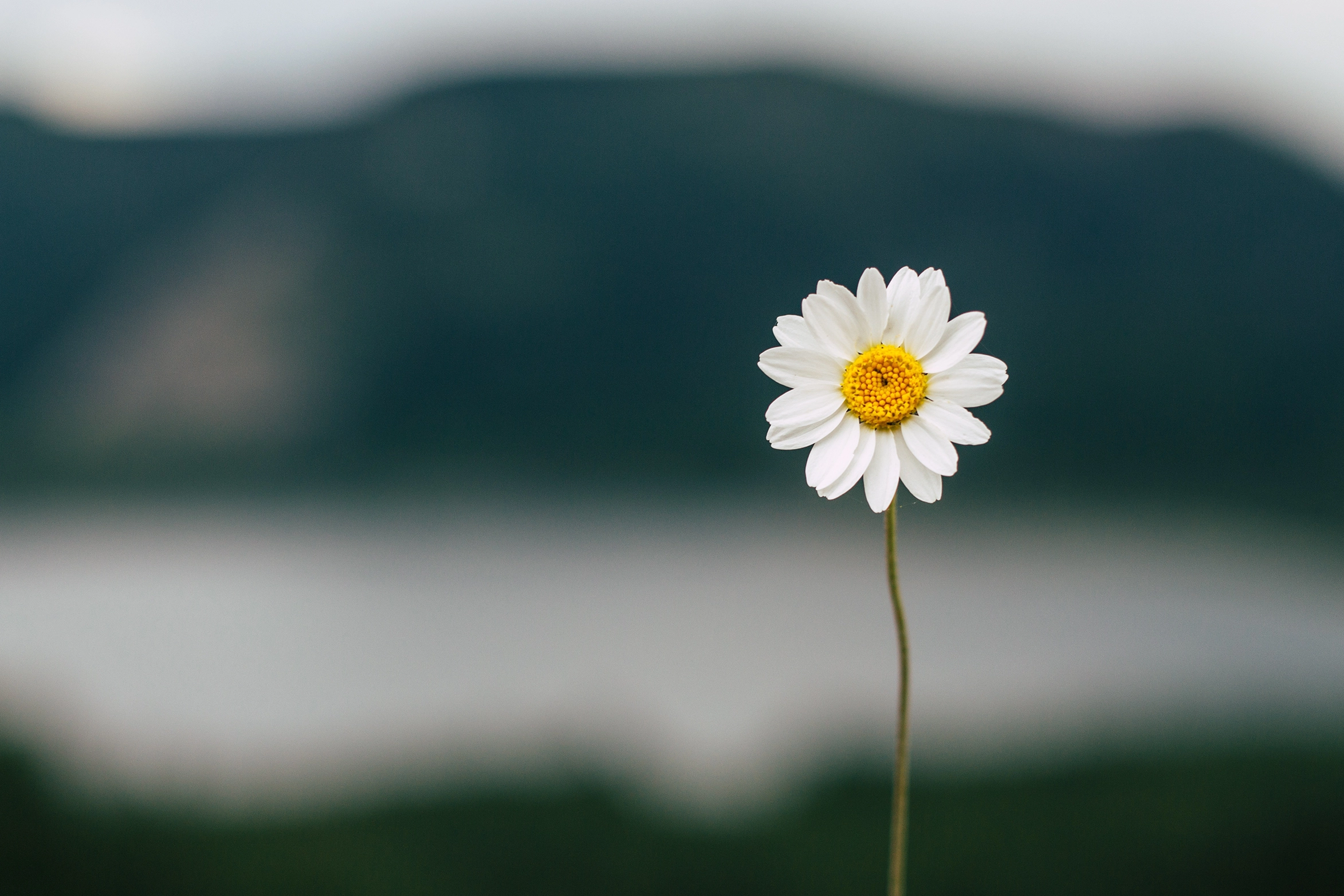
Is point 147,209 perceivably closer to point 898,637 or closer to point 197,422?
point 197,422

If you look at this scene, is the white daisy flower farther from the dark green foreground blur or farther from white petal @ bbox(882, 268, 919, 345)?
the dark green foreground blur

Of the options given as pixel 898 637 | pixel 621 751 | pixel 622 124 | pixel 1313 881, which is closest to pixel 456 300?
pixel 622 124

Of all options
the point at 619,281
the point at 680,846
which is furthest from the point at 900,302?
the point at 619,281

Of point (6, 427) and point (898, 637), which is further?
point (6, 427)

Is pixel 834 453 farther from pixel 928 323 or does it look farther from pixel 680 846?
pixel 680 846

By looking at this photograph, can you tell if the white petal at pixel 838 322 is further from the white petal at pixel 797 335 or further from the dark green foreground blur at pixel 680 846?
the dark green foreground blur at pixel 680 846

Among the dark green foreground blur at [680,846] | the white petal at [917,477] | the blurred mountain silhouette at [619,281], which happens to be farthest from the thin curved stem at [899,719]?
the blurred mountain silhouette at [619,281]

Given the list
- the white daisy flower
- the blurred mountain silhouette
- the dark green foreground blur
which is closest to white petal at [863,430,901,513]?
the white daisy flower
